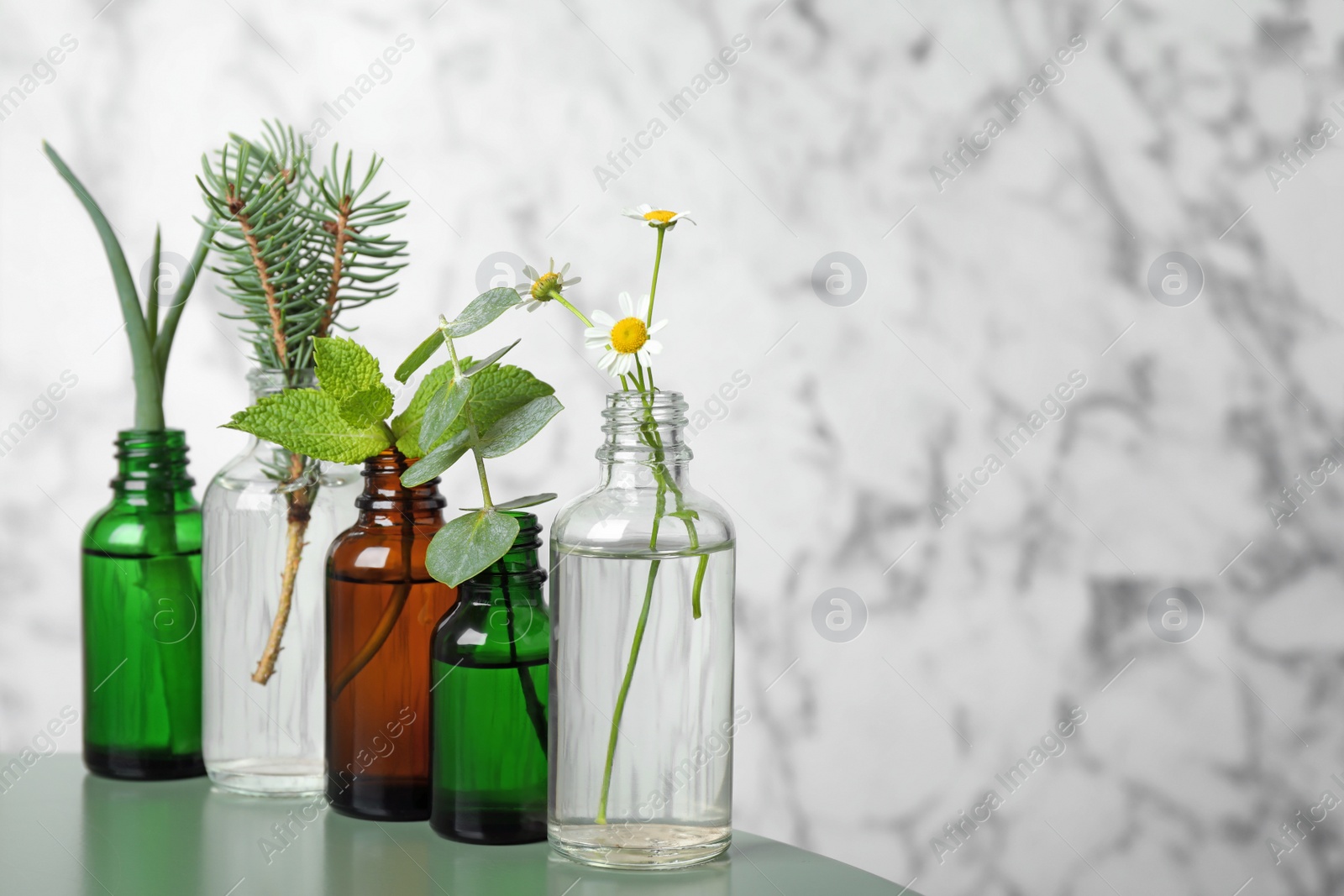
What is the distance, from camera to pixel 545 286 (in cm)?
66

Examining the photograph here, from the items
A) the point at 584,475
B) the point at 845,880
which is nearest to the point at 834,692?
the point at 584,475

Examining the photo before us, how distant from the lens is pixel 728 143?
1.45 metres

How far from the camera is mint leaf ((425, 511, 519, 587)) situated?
2.16 ft

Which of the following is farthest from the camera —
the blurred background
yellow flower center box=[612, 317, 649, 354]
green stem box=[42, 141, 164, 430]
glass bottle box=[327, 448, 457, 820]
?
the blurred background

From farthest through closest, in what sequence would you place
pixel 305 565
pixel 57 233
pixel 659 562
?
1. pixel 57 233
2. pixel 305 565
3. pixel 659 562

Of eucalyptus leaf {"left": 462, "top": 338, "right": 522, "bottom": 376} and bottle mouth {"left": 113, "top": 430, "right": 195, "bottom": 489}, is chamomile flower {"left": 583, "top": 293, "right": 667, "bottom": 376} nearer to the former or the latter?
eucalyptus leaf {"left": 462, "top": 338, "right": 522, "bottom": 376}

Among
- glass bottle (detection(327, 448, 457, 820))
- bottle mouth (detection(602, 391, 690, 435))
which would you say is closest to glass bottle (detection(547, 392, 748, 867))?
bottle mouth (detection(602, 391, 690, 435))

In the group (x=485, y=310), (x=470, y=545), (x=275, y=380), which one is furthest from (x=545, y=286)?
(x=275, y=380)

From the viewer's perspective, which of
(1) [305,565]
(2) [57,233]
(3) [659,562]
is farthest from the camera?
(2) [57,233]

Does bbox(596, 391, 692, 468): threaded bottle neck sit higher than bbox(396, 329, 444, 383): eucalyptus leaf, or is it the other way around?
bbox(396, 329, 444, 383): eucalyptus leaf

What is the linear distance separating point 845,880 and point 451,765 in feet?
0.78

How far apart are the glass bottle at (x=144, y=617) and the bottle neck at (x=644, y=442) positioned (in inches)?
14.0

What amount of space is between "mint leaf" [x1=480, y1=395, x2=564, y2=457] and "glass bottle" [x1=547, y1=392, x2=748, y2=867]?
0.14ft

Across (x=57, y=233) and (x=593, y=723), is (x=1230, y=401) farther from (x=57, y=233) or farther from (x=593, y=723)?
(x=57, y=233)
